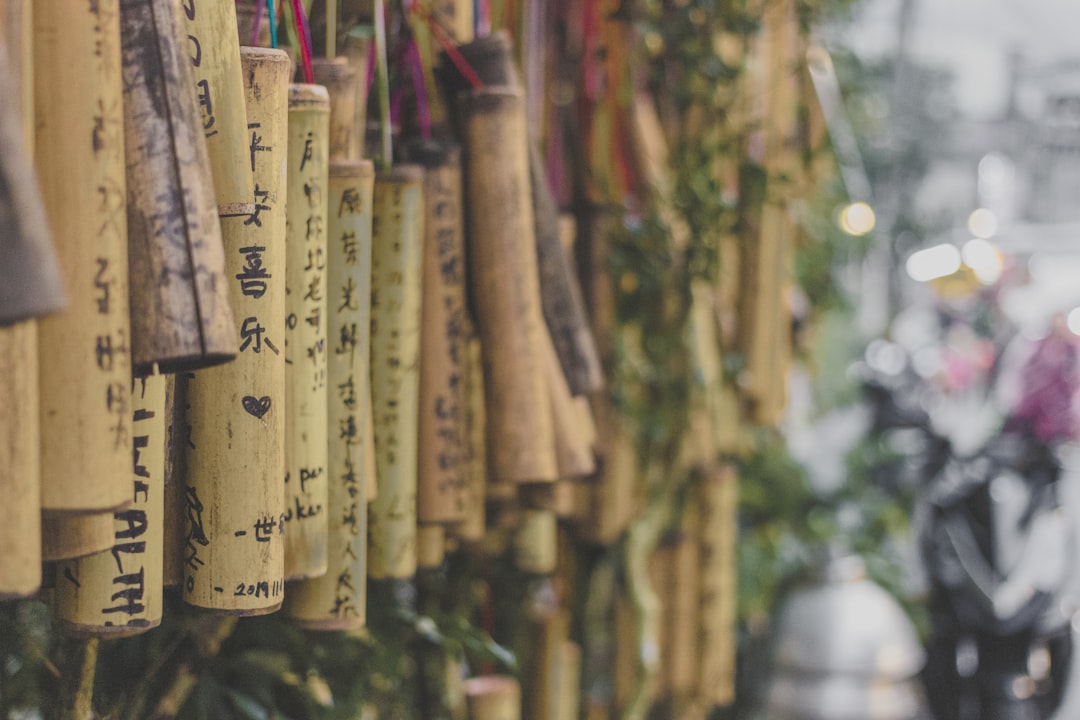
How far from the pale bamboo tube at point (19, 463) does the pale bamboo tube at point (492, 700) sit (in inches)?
26.5

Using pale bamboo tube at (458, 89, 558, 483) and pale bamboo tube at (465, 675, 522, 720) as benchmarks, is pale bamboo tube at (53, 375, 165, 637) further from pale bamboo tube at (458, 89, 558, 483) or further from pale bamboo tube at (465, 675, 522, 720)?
pale bamboo tube at (465, 675, 522, 720)

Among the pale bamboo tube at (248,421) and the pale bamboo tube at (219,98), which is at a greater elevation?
the pale bamboo tube at (219,98)

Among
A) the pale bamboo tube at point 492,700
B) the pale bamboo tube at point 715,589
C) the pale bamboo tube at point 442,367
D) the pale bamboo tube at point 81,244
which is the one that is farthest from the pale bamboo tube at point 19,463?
the pale bamboo tube at point 715,589

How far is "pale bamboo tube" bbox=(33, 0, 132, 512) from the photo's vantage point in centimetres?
39

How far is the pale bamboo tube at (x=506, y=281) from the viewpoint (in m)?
0.70

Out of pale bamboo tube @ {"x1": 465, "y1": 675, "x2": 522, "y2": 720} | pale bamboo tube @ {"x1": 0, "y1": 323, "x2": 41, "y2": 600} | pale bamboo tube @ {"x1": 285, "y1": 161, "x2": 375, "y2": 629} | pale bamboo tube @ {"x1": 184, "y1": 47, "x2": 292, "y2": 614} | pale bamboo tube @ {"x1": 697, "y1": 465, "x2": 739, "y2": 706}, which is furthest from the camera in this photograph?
pale bamboo tube @ {"x1": 697, "y1": 465, "x2": 739, "y2": 706}

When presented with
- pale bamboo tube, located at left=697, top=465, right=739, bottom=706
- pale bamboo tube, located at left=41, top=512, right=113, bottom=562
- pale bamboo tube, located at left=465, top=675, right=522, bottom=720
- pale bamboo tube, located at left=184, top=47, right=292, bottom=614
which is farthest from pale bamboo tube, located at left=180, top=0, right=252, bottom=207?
pale bamboo tube, located at left=697, top=465, right=739, bottom=706

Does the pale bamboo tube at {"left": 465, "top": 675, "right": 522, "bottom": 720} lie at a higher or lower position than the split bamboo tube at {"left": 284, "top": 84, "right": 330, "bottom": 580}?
lower

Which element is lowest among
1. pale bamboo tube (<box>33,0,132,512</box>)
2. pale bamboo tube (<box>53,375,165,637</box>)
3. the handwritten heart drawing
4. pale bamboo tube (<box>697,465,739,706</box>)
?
pale bamboo tube (<box>697,465,739,706</box>)

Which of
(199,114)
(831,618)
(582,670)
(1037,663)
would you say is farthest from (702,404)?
(1037,663)

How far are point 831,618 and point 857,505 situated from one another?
47 cm

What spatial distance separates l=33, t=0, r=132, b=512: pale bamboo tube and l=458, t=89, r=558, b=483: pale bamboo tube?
33 centimetres

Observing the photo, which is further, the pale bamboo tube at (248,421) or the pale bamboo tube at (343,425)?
the pale bamboo tube at (343,425)

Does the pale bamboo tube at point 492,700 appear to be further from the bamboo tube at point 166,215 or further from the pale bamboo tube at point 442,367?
the bamboo tube at point 166,215
